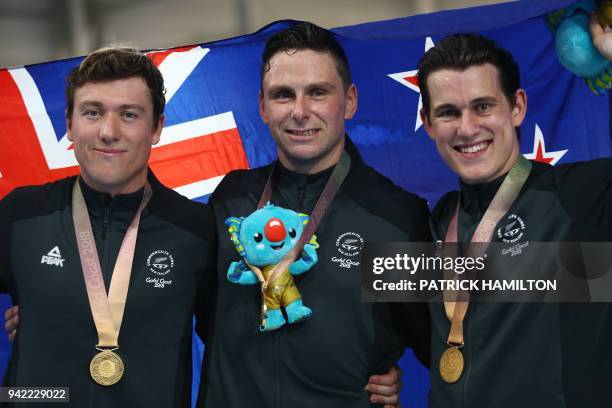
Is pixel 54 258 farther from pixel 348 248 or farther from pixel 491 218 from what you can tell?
pixel 491 218

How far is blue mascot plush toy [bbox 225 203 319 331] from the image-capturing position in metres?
3.02

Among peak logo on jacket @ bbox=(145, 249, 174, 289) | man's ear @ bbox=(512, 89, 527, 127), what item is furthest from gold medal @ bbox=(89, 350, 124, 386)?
man's ear @ bbox=(512, 89, 527, 127)

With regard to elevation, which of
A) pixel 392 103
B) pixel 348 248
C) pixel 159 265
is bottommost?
pixel 159 265

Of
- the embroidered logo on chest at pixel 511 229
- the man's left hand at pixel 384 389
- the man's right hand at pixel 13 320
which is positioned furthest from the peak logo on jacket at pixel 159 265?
the embroidered logo on chest at pixel 511 229

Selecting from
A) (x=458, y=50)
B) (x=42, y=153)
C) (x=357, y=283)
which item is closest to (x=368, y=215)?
(x=357, y=283)

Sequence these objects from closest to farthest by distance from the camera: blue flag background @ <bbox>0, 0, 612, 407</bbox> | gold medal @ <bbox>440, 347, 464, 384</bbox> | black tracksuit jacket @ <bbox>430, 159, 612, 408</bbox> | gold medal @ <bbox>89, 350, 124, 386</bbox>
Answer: black tracksuit jacket @ <bbox>430, 159, 612, 408</bbox>
gold medal @ <bbox>440, 347, 464, 384</bbox>
gold medal @ <bbox>89, 350, 124, 386</bbox>
blue flag background @ <bbox>0, 0, 612, 407</bbox>

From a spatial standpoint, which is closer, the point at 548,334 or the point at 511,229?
the point at 548,334

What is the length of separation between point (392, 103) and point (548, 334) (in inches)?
63.9

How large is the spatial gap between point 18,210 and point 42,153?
47.5 inches

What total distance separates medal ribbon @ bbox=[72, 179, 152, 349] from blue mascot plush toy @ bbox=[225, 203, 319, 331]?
0.38m

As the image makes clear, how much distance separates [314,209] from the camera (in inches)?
124

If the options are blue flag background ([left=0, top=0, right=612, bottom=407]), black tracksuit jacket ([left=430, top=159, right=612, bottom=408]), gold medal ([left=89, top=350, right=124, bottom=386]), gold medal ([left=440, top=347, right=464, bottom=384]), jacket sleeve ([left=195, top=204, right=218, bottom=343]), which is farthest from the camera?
blue flag background ([left=0, top=0, right=612, bottom=407])

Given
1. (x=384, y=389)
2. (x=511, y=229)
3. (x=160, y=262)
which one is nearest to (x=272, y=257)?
(x=160, y=262)

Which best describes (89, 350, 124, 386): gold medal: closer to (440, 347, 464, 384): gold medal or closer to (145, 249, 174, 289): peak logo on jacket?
(145, 249, 174, 289): peak logo on jacket
